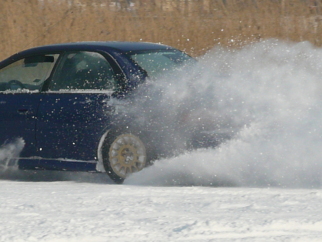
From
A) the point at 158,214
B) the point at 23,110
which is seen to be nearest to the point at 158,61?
the point at 23,110

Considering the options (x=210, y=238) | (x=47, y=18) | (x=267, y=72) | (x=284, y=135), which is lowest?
(x=210, y=238)

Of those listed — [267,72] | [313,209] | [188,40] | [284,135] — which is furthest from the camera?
[188,40]

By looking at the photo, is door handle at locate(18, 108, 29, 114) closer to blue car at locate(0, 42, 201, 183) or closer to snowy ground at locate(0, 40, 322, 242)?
blue car at locate(0, 42, 201, 183)

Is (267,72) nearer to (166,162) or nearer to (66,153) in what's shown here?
(166,162)

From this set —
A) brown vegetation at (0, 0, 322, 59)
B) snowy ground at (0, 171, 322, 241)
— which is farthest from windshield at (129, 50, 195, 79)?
brown vegetation at (0, 0, 322, 59)

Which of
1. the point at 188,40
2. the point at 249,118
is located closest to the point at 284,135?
the point at 249,118

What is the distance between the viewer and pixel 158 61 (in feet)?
27.2

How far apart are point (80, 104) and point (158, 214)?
7.90ft

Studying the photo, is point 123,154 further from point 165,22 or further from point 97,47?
point 165,22

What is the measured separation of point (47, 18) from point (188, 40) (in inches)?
149

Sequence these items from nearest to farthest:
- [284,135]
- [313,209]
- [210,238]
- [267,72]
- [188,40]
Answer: [210,238] → [313,209] → [284,135] → [267,72] → [188,40]

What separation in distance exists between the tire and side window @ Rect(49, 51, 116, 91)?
0.55 meters

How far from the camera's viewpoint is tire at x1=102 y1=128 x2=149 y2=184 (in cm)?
787

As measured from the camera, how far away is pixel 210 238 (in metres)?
5.35
